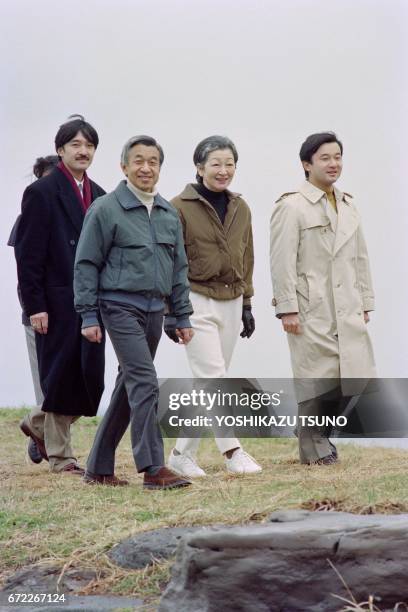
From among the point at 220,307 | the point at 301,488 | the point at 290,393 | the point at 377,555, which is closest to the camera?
the point at 377,555

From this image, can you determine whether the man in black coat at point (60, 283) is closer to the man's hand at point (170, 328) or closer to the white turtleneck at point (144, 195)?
the man's hand at point (170, 328)

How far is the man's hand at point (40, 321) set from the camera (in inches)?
287

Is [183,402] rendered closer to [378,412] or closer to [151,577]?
[378,412]

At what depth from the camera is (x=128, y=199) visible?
255 inches

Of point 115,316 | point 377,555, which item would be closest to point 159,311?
point 115,316

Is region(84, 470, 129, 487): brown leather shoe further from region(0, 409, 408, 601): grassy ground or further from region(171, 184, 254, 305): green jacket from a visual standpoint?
region(171, 184, 254, 305): green jacket

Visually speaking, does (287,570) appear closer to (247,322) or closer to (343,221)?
(247,322)

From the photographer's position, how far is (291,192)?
25.8ft

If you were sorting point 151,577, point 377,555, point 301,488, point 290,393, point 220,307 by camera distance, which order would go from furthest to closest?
1. point 290,393
2. point 220,307
3. point 301,488
4. point 151,577
5. point 377,555

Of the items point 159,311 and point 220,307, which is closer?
point 159,311

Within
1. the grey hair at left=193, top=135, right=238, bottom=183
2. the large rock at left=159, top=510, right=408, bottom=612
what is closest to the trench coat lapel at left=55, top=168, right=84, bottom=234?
the grey hair at left=193, top=135, right=238, bottom=183

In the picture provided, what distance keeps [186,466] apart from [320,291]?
1370 mm

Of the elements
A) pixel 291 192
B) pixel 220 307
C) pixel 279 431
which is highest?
pixel 291 192

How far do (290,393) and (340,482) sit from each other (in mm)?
1591
